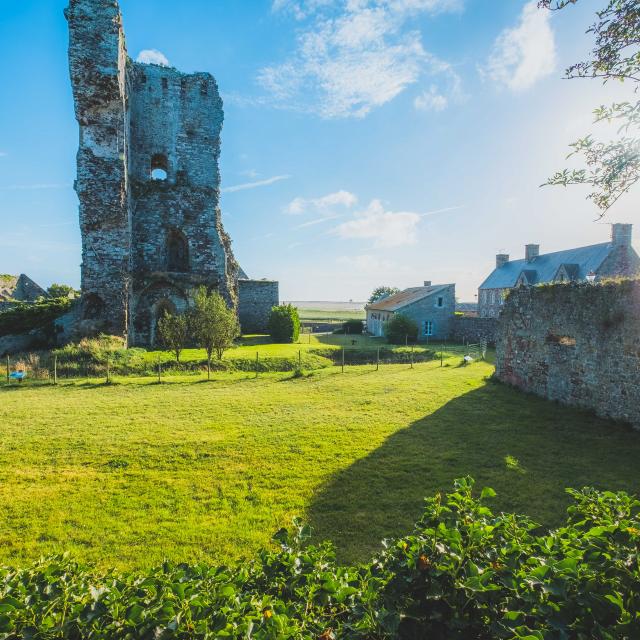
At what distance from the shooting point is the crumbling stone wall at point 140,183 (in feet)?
70.1

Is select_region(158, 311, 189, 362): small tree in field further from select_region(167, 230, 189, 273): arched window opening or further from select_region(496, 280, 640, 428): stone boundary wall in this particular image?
select_region(496, 280, 640, 428): stone boundary wall

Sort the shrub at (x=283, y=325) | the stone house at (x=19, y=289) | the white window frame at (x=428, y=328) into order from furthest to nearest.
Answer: the stone house at (x=19, y=289), the white window frame at (x=428, y=328), the shrub at (x=283, y=325)

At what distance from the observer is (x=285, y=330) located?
2911 cm

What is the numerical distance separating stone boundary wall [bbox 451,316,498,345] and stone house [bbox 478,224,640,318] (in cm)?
257

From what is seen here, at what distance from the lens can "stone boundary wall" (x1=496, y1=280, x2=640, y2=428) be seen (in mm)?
8977

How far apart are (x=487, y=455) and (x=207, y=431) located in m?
6.30

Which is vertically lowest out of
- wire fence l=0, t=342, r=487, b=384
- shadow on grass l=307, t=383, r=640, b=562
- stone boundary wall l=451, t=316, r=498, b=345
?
shadow on grass l=307, t=383, r=640, b=562

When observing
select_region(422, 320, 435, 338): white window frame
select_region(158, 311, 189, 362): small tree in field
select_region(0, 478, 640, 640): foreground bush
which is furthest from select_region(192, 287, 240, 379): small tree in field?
select_region(422, 320, 435, 338): white window frame

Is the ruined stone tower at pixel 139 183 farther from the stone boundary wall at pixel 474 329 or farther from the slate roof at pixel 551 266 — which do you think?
the slate roof at pixel 551 266

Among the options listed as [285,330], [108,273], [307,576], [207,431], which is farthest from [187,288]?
[307,576]

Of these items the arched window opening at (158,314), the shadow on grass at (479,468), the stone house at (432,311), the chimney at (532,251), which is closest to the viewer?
the shadow on grass at (479,468)

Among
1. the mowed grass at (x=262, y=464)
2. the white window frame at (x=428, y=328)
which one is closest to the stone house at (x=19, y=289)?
the mowed grass at (x=262, y=464)

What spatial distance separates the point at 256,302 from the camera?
33156 millimetres

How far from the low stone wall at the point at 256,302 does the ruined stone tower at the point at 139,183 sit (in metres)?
3.08
